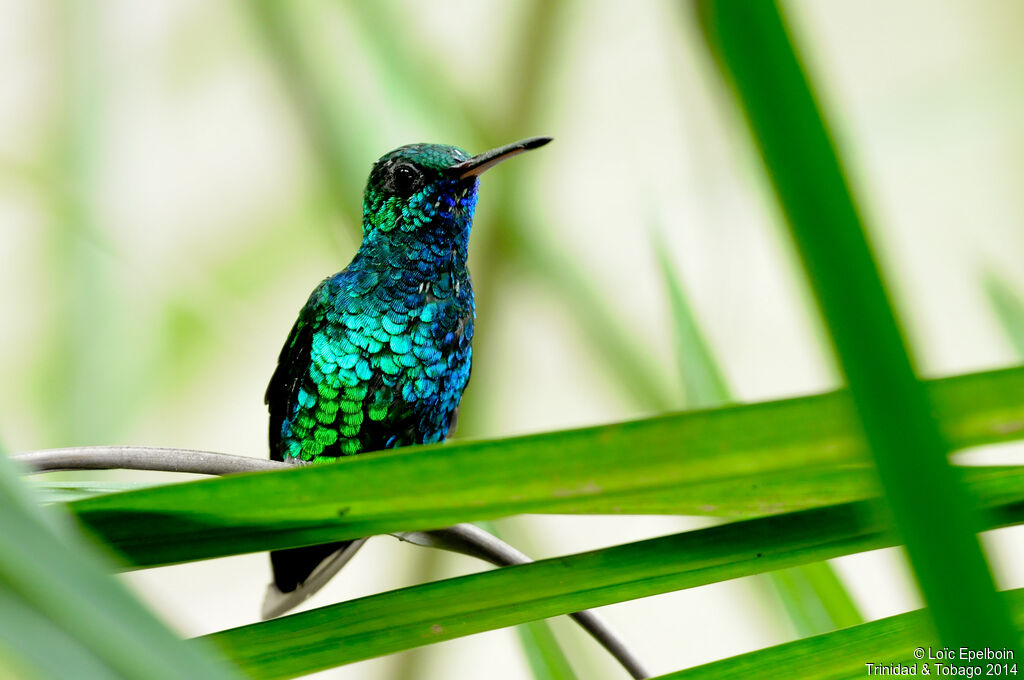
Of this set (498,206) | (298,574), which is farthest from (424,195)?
(498,206)

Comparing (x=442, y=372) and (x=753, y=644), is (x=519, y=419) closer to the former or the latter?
Answer: (x=753, y=644)

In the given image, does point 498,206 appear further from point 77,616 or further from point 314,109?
point 77,616

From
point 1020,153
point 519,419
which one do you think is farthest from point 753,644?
point 1020,153

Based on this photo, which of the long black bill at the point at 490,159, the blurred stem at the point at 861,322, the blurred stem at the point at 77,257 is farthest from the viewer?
the blurred stem at the point at 77,257

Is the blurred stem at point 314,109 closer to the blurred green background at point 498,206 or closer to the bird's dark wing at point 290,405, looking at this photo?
the blurred green background at point 498,206

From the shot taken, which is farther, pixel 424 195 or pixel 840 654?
pixel 424 195

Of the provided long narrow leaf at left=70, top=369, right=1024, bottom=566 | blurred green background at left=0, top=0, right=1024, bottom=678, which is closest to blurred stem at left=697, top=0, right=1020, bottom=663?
long narrow leaf at left=70, top=369, right=1024, bottom=566

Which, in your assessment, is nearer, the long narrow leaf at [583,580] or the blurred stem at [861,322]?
the blurred stem at [861,322]

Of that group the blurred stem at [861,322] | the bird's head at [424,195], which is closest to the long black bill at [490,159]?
the bird's head at [424,195]

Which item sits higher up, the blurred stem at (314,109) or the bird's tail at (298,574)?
the blurred stem at (314,109)
